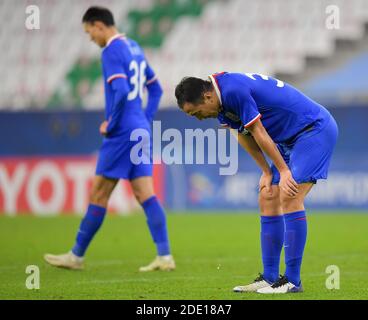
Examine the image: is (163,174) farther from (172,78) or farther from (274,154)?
(274,154)

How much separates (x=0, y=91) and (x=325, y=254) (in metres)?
11.7

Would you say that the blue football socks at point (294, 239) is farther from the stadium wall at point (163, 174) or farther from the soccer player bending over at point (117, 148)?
the stadium wall at point (163, 174)

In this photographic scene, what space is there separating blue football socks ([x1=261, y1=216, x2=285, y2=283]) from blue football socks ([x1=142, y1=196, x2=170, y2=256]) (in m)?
1.76

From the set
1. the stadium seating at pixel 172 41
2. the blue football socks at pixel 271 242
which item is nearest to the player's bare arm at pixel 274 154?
the blue football socks at pixel 271 242

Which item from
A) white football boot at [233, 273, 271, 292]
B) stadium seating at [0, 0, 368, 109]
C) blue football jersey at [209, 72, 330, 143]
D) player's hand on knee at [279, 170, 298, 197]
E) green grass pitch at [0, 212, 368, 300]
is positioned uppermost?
stadium seating at [0, 0, 368, 109]

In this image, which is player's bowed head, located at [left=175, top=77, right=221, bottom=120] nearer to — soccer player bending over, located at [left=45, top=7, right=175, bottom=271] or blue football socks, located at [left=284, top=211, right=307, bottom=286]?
blue football socks, located at [left=284, top=211, right=307, bottom=286]

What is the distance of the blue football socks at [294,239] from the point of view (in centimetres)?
619

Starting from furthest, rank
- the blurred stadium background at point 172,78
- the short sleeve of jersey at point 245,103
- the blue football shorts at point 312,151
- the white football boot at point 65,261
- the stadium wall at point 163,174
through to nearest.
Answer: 1. the blurred stadium background at point 172,78
2. the stadium wall at point 163,174
3. the white football boot at point 65,261
4. the blue football shorts at point 312,151
5. the short sleeve of jersey at point 245,103

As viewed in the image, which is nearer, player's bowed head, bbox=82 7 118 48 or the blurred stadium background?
player's bowed head, bbox=82 7 118 48

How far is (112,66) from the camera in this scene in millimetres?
8117

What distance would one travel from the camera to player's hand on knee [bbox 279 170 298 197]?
6.08 m

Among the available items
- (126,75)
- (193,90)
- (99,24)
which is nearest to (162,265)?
(126,75)

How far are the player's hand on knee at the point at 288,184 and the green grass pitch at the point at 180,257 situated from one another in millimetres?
702

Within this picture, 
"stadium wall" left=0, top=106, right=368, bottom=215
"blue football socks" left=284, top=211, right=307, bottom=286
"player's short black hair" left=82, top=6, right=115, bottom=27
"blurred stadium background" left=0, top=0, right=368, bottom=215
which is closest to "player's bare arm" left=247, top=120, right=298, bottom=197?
"blue football socks" left=284, top=211, right=307, bottom=286
